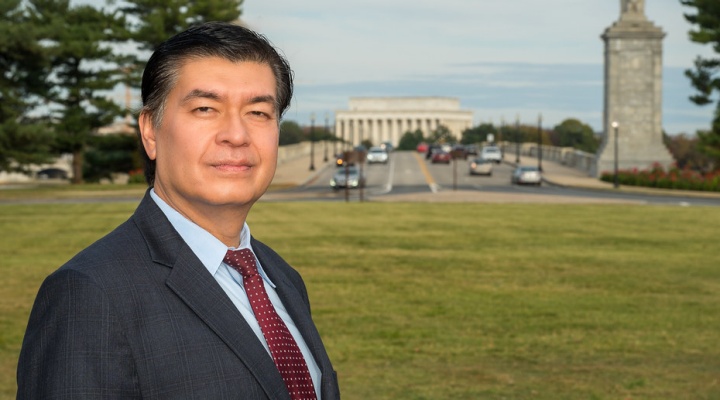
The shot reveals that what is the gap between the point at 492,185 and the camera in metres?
65.9

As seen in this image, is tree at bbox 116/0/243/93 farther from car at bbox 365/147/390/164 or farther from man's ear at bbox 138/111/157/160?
man's ear at bbox 138/111/157/160

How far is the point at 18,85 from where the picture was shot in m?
59.9

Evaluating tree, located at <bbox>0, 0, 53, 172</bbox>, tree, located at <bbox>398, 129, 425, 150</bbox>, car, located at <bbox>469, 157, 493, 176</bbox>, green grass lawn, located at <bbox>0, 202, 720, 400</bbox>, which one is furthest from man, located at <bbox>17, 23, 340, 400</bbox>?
tree, located at <bbox>398, 129, 425, 150</bbox>

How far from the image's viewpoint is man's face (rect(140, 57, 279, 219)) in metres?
2.91

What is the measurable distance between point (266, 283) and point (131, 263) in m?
0.55

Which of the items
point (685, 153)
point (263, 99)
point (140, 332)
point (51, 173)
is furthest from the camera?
point (51, 173)

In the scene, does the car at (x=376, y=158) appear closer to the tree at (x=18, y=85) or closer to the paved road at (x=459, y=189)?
the paved road at (x=459, y=189)

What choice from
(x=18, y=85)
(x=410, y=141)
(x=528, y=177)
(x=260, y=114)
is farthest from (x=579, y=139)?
(x=260, y=114)

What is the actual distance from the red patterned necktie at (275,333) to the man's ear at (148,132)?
0.38 metres

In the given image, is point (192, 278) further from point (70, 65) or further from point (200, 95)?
point (70, 65)

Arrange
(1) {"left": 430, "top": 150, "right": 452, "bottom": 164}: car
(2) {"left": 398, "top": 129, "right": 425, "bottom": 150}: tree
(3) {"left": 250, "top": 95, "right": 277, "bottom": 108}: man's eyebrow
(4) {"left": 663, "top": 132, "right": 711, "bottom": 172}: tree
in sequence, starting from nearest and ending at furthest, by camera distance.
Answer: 1. (3) {"left": 250, "top": 95, "right": 277, "bottom": 108}: man's eyebrow
2. (1) {"left": 430, "top": 150, "right": 452, "bottom": 164}: car
3. (4) {"left": 663, "top": 132, "right": 711, "bottom": 172}: tree
4. (2) {"left": 398, "top": 129, "right": 425, "bottom": 150}: tree

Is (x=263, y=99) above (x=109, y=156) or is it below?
above

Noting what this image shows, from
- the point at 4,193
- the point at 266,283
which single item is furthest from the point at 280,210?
the point at 266,283

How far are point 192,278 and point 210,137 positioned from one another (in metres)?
0.40
